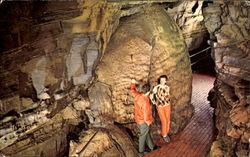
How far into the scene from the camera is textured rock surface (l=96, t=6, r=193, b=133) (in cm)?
609

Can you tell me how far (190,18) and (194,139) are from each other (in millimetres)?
7074

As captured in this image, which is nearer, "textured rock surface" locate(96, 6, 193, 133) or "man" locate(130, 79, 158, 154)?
"man" locate(130, 79, 158, 154)

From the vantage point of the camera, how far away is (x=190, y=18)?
1161 cm

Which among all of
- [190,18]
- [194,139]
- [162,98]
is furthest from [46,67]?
[190,18]

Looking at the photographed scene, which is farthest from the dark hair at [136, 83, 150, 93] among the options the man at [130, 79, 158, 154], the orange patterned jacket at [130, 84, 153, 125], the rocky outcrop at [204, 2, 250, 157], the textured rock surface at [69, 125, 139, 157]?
the rocky outcrop at [204, 2, 250, 157]

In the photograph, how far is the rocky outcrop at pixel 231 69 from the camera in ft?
16.6

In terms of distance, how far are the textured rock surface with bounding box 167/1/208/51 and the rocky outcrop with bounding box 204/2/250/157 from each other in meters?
4.72

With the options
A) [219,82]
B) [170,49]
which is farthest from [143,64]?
[219,82]

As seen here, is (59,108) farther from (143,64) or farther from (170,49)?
(170,49)

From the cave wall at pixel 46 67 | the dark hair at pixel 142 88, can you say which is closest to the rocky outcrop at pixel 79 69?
the cave wall at pixel 46 67

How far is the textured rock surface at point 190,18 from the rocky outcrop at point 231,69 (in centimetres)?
472

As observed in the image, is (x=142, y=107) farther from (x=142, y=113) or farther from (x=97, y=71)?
(x=97, y=71)

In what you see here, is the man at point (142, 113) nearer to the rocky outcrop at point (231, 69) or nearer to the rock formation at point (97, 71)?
the rock formation at point (97, 71)

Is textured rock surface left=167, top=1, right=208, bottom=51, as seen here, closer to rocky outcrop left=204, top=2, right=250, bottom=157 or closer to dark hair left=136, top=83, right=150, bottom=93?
rocky outcrop left=204, top=2, right=250, bottom=157
